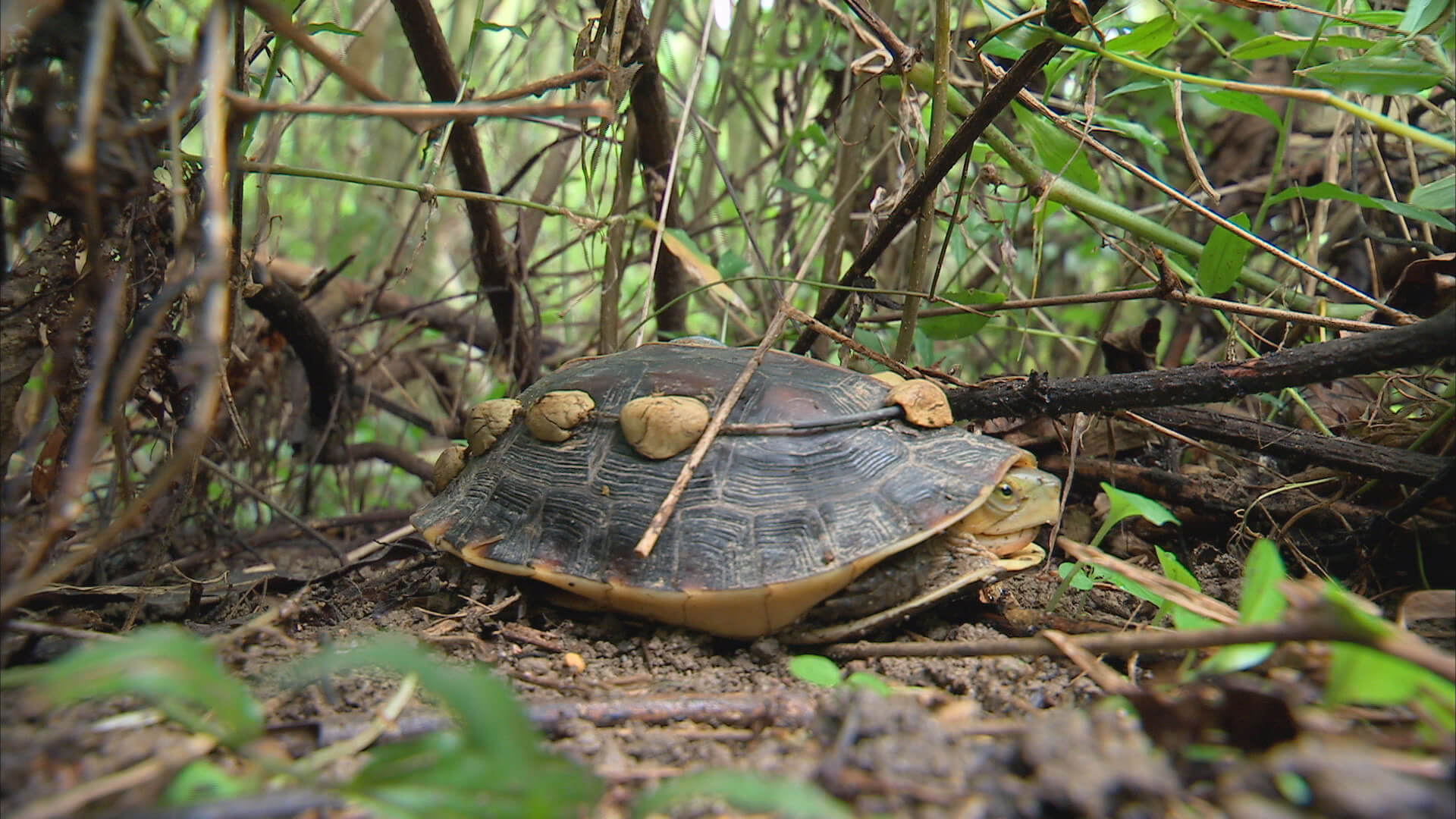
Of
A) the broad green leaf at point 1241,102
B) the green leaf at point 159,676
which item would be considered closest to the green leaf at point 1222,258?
the broad green leaf at point 1241,102

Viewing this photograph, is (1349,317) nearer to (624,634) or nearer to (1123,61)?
(1123,61)

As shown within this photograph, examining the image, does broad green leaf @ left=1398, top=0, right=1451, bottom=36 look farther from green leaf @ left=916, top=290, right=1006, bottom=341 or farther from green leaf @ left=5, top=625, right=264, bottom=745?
green leaf @ left=5, top=625, right=264, bottom=745

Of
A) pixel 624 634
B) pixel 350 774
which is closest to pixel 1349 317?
pixel 624 634

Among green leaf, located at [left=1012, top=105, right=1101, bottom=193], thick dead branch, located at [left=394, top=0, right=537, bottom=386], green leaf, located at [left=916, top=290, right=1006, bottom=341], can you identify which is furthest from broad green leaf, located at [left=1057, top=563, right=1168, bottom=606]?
thick dead branch, located at [left=394, top=0, right=537, bottom=386]

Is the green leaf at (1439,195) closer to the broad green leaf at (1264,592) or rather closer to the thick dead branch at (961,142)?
the thick dead branch at (961,142)

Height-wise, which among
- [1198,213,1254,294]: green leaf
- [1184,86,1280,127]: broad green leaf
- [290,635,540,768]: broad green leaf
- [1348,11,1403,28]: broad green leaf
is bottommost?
[290,635,540,768]: broad green leaf
